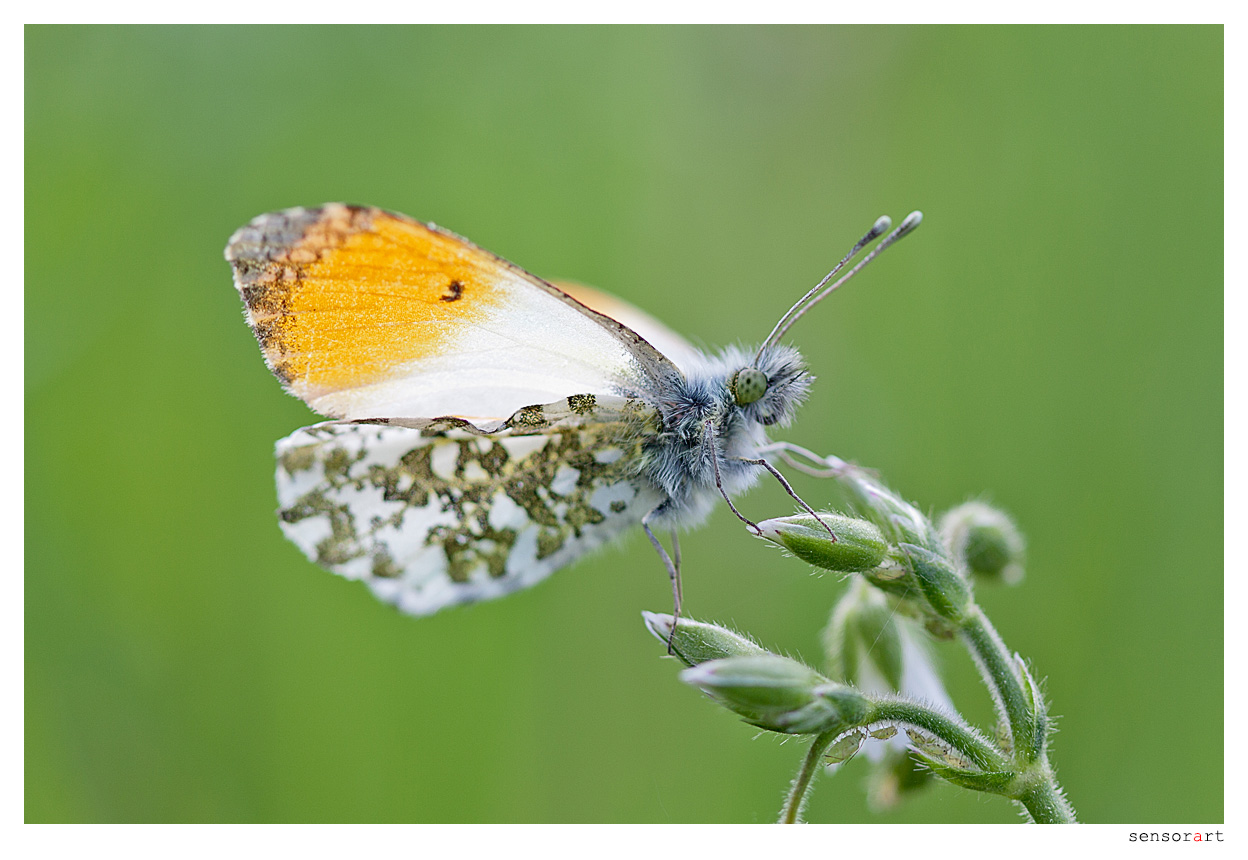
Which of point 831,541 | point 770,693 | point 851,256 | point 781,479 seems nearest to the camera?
point 770,693

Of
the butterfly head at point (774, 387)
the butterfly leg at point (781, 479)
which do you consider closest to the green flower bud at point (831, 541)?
the butterfly leg at point (781, 479)

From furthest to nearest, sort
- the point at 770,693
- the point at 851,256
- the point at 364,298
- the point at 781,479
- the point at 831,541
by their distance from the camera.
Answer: the point at 851,256 → the point at 781,479 → the point at 364,298 → the point at 831,541 → the point at 770,693

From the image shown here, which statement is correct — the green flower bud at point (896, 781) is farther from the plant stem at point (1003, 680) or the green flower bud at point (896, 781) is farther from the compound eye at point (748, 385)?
the compound eye at point (748, 385)

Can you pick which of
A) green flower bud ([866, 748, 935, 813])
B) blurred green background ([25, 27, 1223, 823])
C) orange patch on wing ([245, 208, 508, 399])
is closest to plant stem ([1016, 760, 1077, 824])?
green flower bud ([866, 748, 935, 813])

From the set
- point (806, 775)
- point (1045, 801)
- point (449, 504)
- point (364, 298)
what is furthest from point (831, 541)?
point (364, 298)

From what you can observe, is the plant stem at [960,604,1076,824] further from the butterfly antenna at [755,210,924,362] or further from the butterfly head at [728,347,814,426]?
the butterfly antenna at [755,210,924,362]

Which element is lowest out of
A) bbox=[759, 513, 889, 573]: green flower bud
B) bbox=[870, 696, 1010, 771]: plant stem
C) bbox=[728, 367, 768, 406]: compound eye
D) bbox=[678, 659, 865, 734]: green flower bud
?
bbox=[870, 696, 1010, 771]: plant stem

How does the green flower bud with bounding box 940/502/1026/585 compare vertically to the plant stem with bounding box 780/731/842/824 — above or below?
above

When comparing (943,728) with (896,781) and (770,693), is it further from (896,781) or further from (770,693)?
(896,781)
